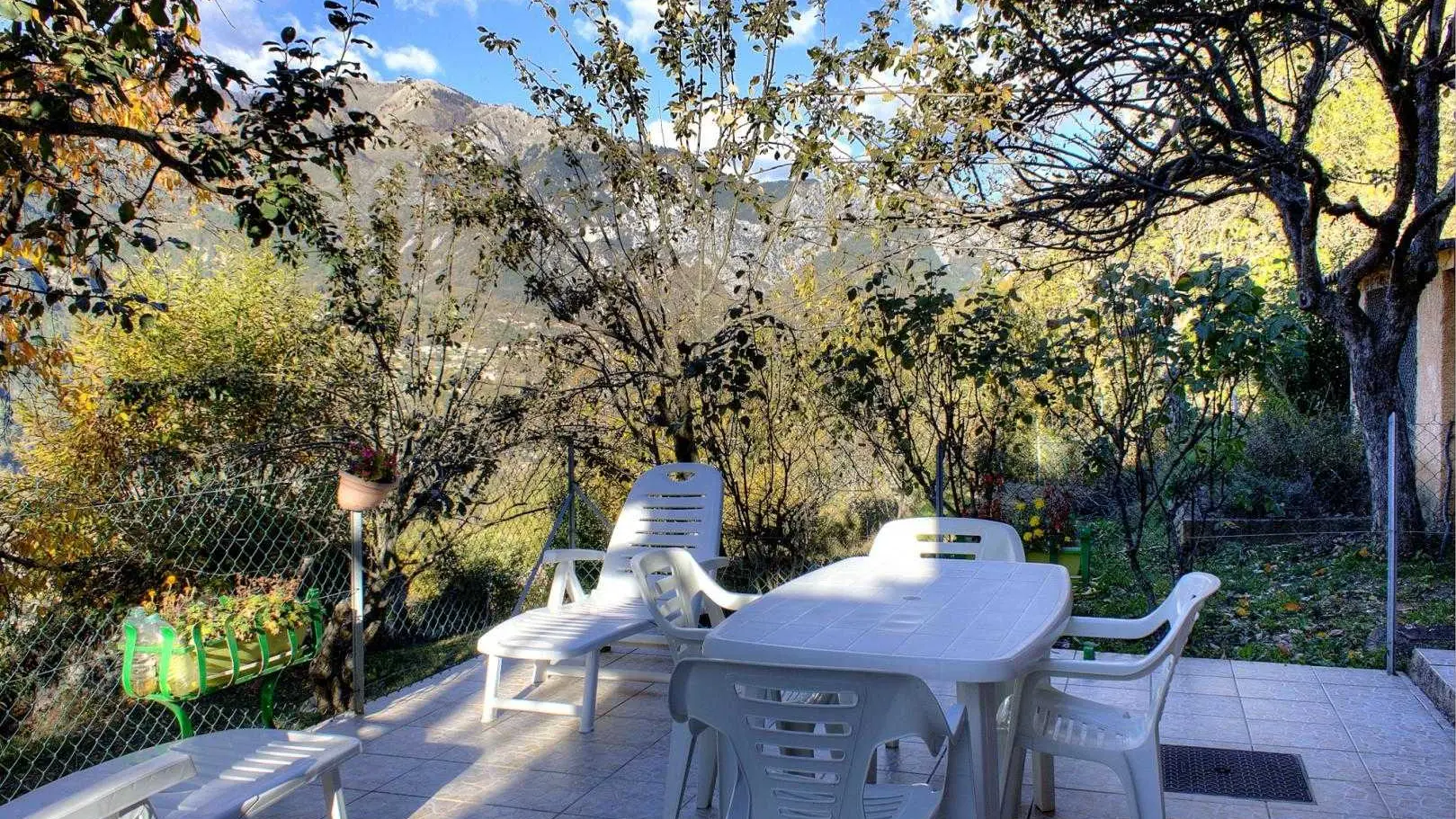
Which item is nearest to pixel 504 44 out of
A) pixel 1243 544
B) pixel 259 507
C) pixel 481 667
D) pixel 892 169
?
pixel 892 169

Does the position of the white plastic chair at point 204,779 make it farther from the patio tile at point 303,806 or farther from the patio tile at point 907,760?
the patio tile at point 907,760

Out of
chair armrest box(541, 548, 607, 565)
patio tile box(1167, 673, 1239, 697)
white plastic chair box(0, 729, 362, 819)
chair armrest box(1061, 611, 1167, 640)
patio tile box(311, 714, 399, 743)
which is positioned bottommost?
patio tile box(311, 714, 399, 743)

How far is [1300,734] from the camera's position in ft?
12.4

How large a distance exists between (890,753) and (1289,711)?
1.76 metres

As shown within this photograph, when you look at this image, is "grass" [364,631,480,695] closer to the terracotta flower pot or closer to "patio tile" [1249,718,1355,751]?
the terracotta flower pot

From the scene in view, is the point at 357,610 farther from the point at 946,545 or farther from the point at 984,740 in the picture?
the point at 984,740

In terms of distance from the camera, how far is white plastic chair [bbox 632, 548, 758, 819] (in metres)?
2.71

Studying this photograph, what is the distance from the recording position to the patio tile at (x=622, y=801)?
3119mm

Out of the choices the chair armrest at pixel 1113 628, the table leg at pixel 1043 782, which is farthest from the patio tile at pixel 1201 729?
the chair armrest at pixel 1113 628

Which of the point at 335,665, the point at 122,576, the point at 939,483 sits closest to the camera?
the point at 335,665

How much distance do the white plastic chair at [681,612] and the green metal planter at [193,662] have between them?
1599 millimetres

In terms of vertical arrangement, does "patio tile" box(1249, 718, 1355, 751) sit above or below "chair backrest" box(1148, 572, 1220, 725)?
below

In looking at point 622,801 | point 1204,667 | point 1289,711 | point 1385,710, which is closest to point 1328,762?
point 1289,711

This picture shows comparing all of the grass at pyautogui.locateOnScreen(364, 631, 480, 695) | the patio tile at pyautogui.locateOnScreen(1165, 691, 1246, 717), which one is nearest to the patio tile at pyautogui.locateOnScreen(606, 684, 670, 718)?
the grass at pyautogui.locateOnScreen(364, 631, 480, 695)
